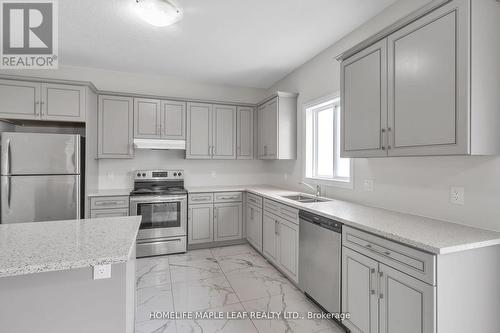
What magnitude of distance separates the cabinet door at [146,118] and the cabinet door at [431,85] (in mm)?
3174

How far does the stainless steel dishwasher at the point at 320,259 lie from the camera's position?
1988 mm

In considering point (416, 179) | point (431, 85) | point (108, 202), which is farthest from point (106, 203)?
point (431, 85)

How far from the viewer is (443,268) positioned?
1.30 metres

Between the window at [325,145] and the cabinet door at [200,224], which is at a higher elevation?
the window at [325,145]

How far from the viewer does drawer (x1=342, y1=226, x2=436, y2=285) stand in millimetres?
1309

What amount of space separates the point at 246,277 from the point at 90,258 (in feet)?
6.74

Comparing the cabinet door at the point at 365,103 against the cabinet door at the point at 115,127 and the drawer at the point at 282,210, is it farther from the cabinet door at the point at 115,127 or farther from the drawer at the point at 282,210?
the cabinet door at the point at 115,127

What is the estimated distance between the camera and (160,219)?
11.7 ft

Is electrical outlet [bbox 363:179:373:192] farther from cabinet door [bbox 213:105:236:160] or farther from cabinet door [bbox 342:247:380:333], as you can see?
cabinet door [bbox 213:105:236:160]

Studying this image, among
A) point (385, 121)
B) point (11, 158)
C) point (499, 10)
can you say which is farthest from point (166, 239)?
point (499, 10)

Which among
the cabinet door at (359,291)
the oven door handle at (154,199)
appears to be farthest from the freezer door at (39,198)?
the cabinet door at (359,291)

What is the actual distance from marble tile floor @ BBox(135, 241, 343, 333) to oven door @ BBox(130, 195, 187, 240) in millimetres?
348

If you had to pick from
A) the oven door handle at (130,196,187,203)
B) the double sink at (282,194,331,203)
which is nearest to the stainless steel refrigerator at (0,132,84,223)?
the oven door handle at (130,196,187,203)

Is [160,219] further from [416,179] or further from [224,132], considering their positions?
[416,179]
